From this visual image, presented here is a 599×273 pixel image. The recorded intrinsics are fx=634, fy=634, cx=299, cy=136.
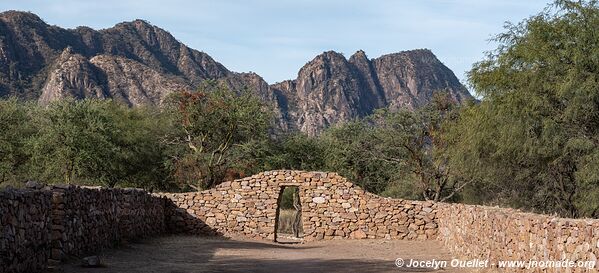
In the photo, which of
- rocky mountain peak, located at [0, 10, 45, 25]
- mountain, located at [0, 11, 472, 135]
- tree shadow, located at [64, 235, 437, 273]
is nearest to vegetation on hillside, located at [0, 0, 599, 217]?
tree shadow, located at [64, 235, 437, 273]

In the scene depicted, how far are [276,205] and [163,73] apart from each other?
69.4m

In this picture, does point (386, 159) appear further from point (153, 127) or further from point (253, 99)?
point (153, 127)

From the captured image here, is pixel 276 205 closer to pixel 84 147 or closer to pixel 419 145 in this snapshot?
pixel 84 147

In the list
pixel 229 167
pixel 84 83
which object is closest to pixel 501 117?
pixel 229 167

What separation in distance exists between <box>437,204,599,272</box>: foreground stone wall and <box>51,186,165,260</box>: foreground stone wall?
823 centimetres

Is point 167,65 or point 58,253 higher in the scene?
point 167,65

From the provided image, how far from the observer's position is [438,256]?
16.6 metres

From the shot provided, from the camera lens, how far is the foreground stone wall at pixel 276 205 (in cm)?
2319

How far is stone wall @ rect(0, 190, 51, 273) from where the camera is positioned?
929 cm

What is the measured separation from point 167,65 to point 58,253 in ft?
314

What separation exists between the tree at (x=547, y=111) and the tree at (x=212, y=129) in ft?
51.5

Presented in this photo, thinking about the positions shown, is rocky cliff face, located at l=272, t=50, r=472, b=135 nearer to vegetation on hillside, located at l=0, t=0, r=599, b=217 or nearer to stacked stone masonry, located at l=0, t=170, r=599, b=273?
vegetation on hillside, located at l=0, t=0, r=599, b=217

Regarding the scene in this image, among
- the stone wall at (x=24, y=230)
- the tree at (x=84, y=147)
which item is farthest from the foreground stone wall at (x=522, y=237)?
the tree at (x=84, y=147)

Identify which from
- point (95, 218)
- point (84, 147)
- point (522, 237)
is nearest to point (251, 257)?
point (95, 218)
